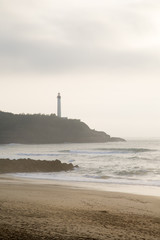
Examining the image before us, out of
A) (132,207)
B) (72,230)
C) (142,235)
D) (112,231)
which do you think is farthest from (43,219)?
(132,207)

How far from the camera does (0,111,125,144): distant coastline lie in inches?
5846

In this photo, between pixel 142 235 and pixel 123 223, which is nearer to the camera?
pixel 142 235

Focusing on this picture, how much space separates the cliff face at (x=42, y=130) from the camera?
148500 mm

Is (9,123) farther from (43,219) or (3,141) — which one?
(43,219)

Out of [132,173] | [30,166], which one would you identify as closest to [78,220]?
[132,173]

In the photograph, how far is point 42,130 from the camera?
156 meters

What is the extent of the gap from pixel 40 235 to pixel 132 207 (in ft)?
13.9

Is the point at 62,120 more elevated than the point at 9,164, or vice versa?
the point at 62,120

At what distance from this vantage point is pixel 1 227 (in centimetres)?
573

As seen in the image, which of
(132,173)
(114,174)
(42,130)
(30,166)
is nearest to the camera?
(114,174)

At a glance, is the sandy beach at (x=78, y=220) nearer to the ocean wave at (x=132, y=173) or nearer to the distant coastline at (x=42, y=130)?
the ocean wave at (x=132, y=173)

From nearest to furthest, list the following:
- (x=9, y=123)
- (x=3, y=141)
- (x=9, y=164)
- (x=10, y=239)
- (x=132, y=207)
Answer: (x=10, y=239), (x=132, y=207), (x=9, y=164), (x=3, y=141), (x=9, y=123)

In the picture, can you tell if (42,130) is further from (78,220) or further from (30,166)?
(78,220)

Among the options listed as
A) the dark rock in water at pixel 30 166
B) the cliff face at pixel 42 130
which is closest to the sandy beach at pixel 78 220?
the dark rock in water at pixel 30 166
